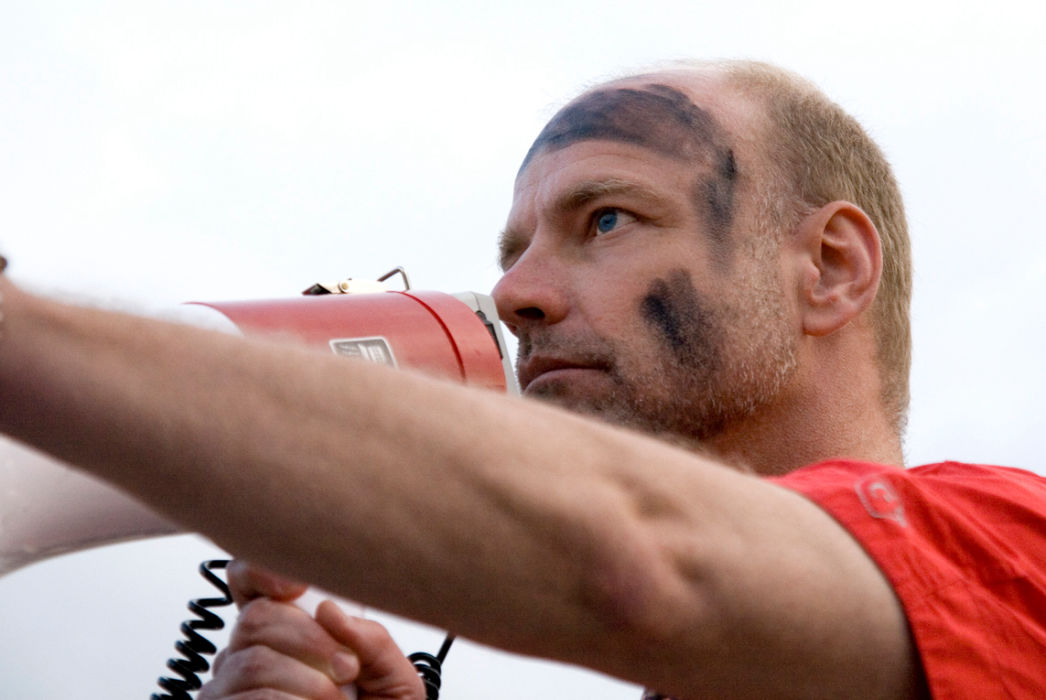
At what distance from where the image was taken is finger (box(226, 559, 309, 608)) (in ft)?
6.83

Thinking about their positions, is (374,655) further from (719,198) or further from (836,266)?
(836,266)

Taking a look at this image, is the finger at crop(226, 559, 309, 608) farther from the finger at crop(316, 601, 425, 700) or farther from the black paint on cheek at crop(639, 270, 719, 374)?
the black paint on cheek at crop(639, 270, 719, 374)

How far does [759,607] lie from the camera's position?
1208mm

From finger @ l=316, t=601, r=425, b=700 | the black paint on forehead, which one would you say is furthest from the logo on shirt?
the black paint on forehead

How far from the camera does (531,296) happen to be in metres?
2.81

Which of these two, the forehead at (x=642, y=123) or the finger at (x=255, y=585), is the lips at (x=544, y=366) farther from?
the finger at (x=255, y=585)

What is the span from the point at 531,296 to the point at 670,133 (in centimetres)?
66

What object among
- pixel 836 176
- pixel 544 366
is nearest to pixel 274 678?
pixel 544 366

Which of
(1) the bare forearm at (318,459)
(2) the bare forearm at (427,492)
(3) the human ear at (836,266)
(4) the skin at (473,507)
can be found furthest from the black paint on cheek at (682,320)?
(1) the bare forearm at (318,459)

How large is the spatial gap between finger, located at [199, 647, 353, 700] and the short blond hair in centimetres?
179

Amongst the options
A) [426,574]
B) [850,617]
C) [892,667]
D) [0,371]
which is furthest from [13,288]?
[892,667]

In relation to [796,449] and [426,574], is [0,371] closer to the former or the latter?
[426,574]

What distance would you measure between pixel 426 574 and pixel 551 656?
20cm

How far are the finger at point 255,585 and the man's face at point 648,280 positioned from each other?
90cm
